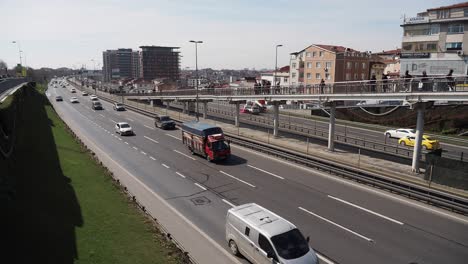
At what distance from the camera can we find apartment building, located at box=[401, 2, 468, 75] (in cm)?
5669

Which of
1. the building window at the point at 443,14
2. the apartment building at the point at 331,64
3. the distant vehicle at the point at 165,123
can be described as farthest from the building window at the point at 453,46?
the distant vehicle at the point at 165,123

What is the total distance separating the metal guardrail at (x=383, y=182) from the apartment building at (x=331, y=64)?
53.3 m

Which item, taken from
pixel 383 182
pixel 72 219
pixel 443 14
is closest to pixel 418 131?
pixel 383 182

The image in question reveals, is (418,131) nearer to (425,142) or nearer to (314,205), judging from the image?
(314,205)

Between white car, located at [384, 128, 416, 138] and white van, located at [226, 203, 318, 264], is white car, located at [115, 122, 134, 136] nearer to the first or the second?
white van, located at [226, 203, 318, 264]

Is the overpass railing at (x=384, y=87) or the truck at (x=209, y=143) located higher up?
the overpass railing at (x=384, y=87)

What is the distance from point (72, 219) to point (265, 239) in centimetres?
947

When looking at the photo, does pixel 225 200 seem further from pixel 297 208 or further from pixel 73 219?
pixel 73 219

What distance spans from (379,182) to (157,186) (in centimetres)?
1484

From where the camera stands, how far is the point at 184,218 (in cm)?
1759

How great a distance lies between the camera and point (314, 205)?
19234 millimetres

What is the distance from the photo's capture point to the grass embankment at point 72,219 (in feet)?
42.0

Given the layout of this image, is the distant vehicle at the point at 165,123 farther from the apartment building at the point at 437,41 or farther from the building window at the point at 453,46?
the building window at the point at 453,46

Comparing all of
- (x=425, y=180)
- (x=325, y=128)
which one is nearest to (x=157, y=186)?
(x=425, y=180)
